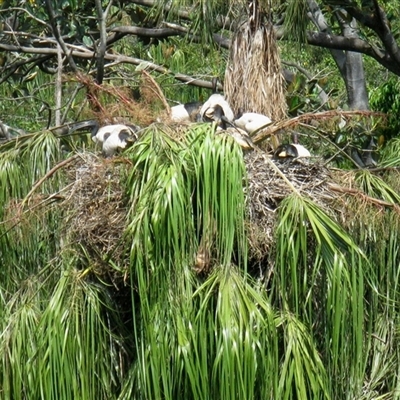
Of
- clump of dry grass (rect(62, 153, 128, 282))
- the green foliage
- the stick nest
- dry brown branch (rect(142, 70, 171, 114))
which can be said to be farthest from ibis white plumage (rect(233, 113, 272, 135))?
the green foliage

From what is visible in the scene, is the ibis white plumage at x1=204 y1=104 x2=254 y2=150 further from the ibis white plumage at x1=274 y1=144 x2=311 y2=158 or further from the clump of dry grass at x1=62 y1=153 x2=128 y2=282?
the clump of dry grass at x1=62 y1=153 x2=128 y2=282

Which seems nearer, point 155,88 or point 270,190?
point 270,190

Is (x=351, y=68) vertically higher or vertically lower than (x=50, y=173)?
higher

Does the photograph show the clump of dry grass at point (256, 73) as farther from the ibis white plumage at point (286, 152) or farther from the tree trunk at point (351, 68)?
the tree trunk at point (351, 68)

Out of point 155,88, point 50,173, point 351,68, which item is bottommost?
point 50,173

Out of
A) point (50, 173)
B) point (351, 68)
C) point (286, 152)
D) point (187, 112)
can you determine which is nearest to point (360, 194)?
point (286, 152)

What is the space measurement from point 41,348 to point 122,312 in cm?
33

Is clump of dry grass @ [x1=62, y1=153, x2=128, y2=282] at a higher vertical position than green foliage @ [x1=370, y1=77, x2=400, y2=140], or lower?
lower

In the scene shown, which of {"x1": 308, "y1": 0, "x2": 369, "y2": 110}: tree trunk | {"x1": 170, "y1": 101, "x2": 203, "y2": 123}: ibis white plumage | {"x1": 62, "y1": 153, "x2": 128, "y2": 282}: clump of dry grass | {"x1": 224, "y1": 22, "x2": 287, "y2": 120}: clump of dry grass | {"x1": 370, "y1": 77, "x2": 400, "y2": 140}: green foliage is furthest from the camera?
{"x1": 370, "y1": 77, "x2": 400, "y2": 140}: green foliage

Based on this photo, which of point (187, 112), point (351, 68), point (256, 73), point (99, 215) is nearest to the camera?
point (99, 215)

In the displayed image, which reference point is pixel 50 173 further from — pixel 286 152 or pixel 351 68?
pixel 351 68

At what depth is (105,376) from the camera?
3.79 m

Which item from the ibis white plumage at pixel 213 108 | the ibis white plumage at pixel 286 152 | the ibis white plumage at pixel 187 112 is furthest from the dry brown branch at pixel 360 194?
the ibis white plumage at pixel 187 112

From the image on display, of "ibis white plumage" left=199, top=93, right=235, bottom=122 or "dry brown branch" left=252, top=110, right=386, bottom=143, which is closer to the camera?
"dry brown branch" left=252, top=110, right=386, bottom=143
